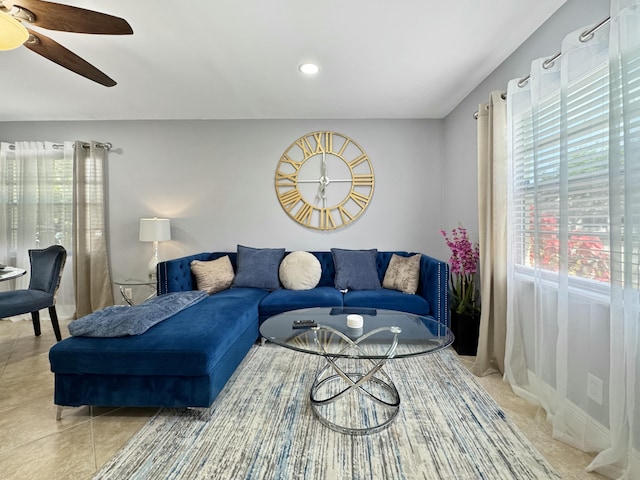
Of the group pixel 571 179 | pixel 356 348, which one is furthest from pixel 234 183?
pixel 571 179

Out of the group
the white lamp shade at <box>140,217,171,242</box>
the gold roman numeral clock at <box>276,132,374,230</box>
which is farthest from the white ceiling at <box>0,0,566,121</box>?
the white lamp shade at <box>140,217,171,242</box>

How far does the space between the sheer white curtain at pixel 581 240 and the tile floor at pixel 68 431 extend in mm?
102

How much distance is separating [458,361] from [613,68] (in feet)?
7.09

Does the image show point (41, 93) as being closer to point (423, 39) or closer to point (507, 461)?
point (423, 39)

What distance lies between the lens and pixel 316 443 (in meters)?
1.57

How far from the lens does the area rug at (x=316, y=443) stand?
1.40 m

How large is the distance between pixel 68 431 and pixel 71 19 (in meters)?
2.21

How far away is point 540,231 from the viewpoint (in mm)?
1941

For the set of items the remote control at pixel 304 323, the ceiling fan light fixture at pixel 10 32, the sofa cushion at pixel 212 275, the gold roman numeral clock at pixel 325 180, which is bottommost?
the remote control at pixel 304 323

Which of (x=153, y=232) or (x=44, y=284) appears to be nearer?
(x=44, y=284)

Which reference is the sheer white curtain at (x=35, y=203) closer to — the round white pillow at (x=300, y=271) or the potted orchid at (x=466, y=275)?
the round white pillow at (x=300, y=271)

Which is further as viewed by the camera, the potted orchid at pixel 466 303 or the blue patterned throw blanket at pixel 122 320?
the potted orchid at pixel 466 303

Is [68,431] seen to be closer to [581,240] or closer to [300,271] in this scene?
[300,271]

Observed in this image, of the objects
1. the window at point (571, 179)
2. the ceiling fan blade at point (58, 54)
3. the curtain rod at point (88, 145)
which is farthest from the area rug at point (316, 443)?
the curtain rod at point (88, 145)
